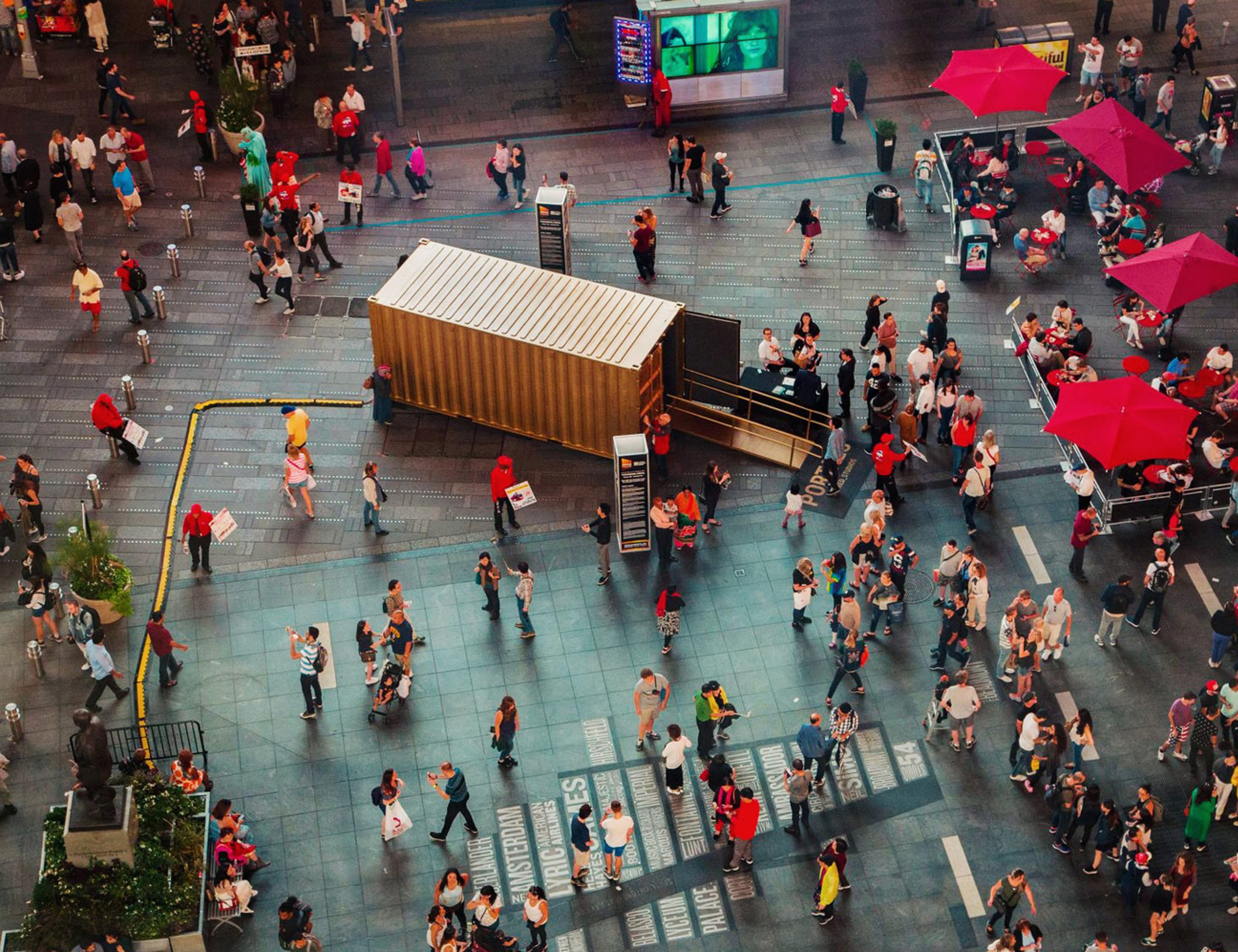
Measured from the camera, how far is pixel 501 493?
29.8m

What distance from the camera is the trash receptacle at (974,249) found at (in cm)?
3516

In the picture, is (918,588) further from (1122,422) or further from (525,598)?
(525,598)

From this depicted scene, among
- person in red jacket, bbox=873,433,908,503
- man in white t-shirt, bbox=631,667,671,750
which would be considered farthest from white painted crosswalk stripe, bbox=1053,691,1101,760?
man in white t-shirt, bbox=631,667,671,750

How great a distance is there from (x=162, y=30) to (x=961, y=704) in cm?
2805

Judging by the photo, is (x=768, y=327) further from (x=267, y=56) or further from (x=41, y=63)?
(x=41, y=63)

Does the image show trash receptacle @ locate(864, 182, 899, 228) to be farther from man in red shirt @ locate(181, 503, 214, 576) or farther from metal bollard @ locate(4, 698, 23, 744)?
metal bollard @ locate(4, 698, 23, 744)

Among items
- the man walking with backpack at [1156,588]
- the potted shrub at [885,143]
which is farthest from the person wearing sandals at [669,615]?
the potted shrub at [885,143]

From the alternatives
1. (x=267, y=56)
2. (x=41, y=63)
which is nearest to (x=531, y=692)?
(x=267, y=56)

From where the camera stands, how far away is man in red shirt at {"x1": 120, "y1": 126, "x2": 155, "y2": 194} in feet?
125

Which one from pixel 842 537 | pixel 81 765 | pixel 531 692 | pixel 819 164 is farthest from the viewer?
pixel 819 164

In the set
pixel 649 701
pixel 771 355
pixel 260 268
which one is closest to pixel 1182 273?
pixel 771 355

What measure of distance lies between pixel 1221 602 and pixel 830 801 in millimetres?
8051

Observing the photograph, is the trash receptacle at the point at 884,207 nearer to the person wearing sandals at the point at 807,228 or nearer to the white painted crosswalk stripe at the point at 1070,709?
the person wearing sandals at the point at 807,228

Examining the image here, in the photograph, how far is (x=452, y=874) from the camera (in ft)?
76.3
